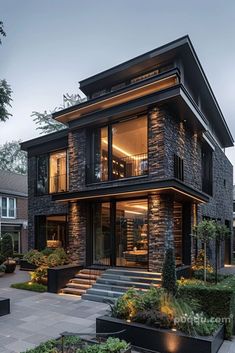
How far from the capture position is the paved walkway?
253 inches

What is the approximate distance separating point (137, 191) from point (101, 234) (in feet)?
9.96

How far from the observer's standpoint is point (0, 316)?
26.9 feet

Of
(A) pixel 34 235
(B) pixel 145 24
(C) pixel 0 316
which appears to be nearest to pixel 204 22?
(B) pixel 145 24

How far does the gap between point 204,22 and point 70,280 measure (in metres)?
14.4

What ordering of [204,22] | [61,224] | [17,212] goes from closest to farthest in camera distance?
[61,224] → [204,22] → [17,212]

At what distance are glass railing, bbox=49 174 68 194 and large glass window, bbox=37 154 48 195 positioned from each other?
1.57ft

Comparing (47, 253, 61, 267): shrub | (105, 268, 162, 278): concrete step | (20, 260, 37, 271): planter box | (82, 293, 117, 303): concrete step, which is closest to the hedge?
(105, 268, 162, 278): concrete step

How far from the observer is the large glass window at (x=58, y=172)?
50.8 feet

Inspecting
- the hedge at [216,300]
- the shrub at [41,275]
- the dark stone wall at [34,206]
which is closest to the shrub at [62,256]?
the shrub at [41,275]

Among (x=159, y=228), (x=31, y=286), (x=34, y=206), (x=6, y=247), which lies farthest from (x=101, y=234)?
(x=6, y=247)

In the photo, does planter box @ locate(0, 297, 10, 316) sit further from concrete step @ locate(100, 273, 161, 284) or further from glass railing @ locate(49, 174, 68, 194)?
glass railing @ locate(49, 174, 68, 194)

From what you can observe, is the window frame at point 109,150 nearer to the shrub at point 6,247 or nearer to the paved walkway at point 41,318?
the paved walkway at point 41,318

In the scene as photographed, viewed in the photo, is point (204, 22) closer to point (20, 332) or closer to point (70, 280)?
point (70, 280)

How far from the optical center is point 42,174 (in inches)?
655
